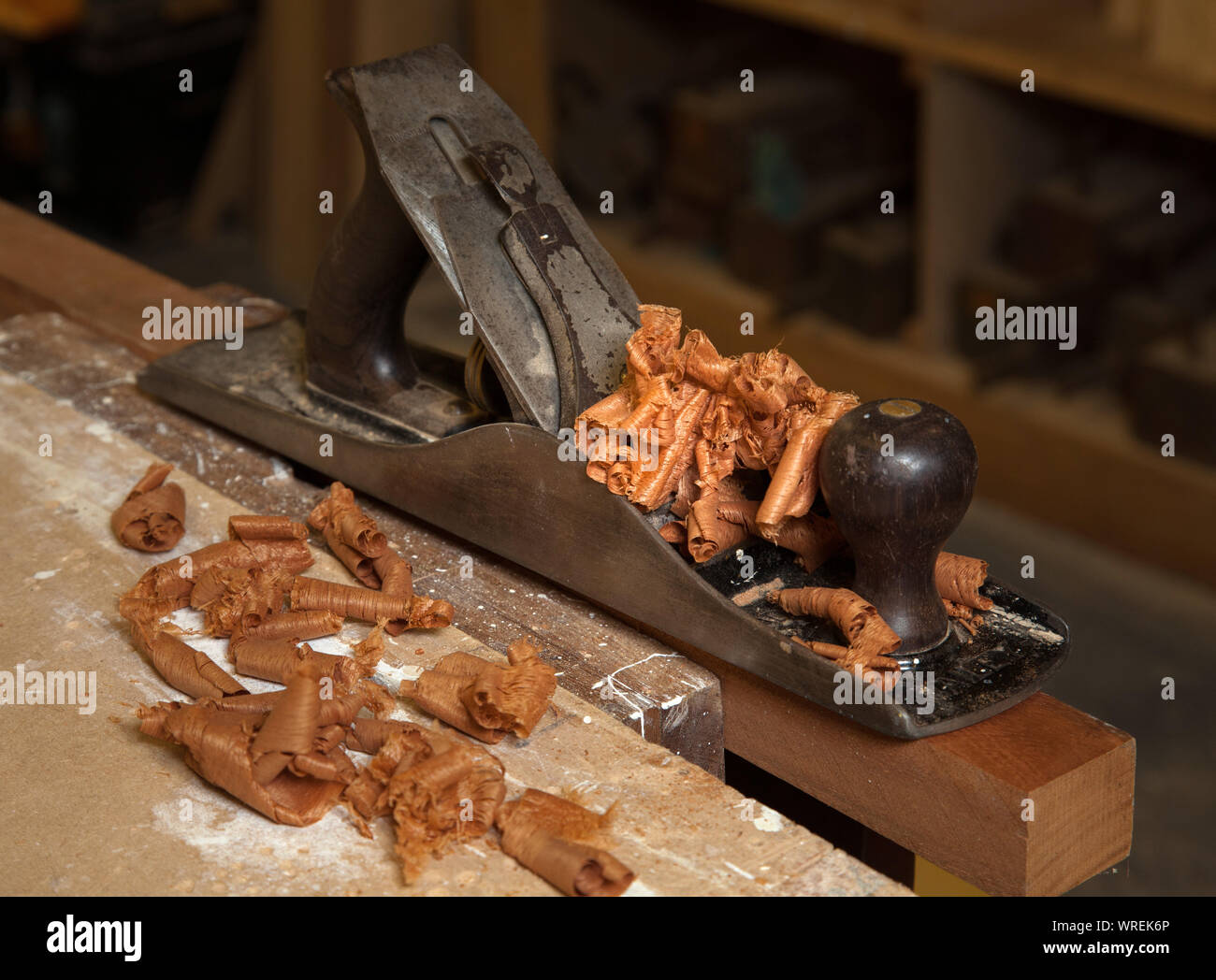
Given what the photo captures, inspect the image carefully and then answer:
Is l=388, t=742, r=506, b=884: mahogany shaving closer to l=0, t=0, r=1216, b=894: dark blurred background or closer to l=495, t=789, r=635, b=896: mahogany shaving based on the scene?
l=495, t=789, r=635, b=896: mahogany shaving

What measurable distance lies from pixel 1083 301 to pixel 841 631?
206 centimetres

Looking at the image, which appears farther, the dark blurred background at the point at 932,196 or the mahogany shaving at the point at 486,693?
the dark blurred background at the point at 932,196

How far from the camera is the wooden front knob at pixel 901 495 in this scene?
1177mm

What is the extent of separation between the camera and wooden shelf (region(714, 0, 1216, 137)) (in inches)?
105

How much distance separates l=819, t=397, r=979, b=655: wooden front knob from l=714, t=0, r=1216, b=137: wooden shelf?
1725mm

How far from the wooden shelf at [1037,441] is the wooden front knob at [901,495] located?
1556 mm

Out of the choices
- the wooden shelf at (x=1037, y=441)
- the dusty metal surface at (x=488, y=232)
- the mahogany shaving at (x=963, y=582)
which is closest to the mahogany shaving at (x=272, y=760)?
the dusty metal surface at (x=488, y=232)

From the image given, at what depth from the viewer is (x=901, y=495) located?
1.17m

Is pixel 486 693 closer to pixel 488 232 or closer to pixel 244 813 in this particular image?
pixel 244 813

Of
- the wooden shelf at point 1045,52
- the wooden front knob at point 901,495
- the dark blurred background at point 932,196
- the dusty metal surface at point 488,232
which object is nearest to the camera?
the wooden front knob at point 901,495

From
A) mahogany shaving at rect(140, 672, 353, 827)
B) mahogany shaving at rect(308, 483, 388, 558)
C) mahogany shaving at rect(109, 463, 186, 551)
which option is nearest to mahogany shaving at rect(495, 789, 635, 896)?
mahogany shaving at rect(140, 672, 353, 827)

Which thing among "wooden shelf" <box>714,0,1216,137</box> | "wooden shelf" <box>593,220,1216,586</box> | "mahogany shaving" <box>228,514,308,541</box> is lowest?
"wooden shelf" <box>593,220,1216,586</box>

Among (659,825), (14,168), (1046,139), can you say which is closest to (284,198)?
(14,168)

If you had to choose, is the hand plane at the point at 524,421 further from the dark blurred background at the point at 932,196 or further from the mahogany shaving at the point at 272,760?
the dark blurred background at the point at 932,196
